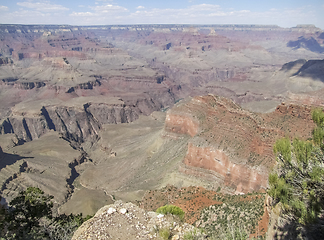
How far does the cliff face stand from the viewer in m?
38.3

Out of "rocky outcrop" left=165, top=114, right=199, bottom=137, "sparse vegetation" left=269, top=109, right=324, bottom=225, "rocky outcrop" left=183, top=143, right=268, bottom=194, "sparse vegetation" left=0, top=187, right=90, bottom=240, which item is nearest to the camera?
"sparse vegetation" left=269, top=109, right=324, bottom=225

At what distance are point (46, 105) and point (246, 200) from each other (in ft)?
328

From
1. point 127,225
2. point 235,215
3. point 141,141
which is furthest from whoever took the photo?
point 141,141

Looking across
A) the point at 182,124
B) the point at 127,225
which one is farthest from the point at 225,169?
the point at 127,225

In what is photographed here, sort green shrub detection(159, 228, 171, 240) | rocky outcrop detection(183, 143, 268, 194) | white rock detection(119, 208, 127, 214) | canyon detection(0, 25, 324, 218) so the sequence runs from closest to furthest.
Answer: green shrub detection(159, 228, 171, 240) → white rock detection(119, 208, 127, 214) → rocky outcrop detection(183, 143, 268, 194) → canyon detection(0, 25, 324, 218)

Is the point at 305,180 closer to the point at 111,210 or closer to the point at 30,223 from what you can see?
the point at 111,210

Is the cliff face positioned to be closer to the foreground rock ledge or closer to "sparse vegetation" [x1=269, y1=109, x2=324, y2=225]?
"sparse vegetation" [x1=269, y1=109, x2=324, y2=225]

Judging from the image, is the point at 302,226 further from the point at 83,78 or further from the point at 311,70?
the point at 83,78

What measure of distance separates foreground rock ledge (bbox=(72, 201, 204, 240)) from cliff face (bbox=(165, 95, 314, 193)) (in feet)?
76.1

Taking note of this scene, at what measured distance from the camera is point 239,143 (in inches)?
1674

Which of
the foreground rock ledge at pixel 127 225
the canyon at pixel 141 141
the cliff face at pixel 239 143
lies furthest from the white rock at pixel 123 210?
the cliff face at pixel 239 143

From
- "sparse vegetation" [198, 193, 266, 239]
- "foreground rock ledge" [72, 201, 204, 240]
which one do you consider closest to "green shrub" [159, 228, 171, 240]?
"foreground rock ledge" [72, 201, 204, 240]

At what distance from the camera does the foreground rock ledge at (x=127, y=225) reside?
15930mm

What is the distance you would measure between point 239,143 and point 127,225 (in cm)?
2946
